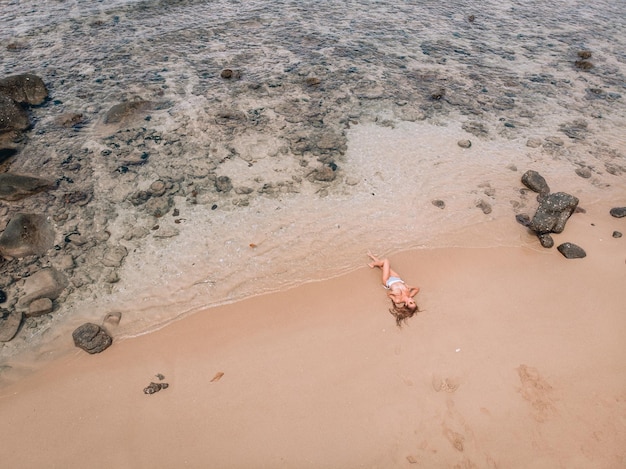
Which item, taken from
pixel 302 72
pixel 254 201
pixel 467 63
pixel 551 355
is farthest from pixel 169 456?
pixel 467 63

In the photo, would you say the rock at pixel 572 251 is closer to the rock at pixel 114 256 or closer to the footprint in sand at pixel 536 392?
the footprint in sand at pixel 536 392

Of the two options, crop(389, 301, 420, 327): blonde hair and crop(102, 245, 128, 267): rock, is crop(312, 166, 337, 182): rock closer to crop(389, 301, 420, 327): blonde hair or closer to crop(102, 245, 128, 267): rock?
crop(389, 301, 420, 327): blonde hair

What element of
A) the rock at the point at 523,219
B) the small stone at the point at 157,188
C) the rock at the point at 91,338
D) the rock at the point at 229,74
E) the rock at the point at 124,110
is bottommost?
the rock at the point at 91,338

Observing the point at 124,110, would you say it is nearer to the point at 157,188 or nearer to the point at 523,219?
the point at 157,188

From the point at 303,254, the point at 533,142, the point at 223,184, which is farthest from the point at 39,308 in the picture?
the point at 533,142

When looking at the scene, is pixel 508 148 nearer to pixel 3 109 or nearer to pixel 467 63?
pixel 467 63

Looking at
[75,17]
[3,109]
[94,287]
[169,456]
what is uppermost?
[75,17]

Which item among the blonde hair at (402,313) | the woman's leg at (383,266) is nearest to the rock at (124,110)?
the woman's leg at (383,266)
